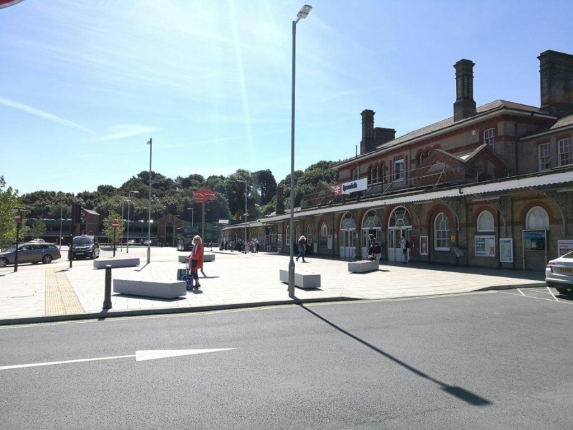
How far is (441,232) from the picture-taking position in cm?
2516

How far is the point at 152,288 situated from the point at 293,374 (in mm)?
7589

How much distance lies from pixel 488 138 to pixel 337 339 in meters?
22.5

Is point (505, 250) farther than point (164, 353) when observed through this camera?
Yes

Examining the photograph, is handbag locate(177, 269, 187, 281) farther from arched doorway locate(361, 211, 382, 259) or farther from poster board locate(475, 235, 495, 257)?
arched doorway locate(361, 211, 382, 259)

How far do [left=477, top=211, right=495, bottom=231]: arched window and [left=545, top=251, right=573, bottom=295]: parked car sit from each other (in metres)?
9.78

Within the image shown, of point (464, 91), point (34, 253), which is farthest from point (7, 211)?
point (464, 91)

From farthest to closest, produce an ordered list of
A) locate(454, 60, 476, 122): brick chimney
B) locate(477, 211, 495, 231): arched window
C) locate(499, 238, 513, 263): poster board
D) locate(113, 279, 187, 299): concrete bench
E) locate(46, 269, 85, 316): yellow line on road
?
locate(454, 60, 476, 122): brick chimney < locate(477, 211, 495, 231): arched window < locate(499, 238, 513, 263): poster board < locate(113, 279, 187, 299): concrete bench < locate(46, 269, 85, 316): yellow line on road

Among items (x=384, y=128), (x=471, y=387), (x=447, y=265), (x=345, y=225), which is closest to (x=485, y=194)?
(x=447, y=265)

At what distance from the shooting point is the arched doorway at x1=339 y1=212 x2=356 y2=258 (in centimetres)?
3356

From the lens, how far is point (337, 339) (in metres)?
7.21

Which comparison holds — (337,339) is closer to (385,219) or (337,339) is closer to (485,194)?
(485,194)

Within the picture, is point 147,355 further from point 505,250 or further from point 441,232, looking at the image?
point 441,232

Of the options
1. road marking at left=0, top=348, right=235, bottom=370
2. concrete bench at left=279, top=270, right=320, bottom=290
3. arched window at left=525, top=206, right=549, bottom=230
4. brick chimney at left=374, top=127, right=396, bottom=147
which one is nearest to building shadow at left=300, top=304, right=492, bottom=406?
road marking at left=0, top=348, right=235, bottom=370

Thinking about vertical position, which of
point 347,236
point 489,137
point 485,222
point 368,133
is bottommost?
point 347,236
